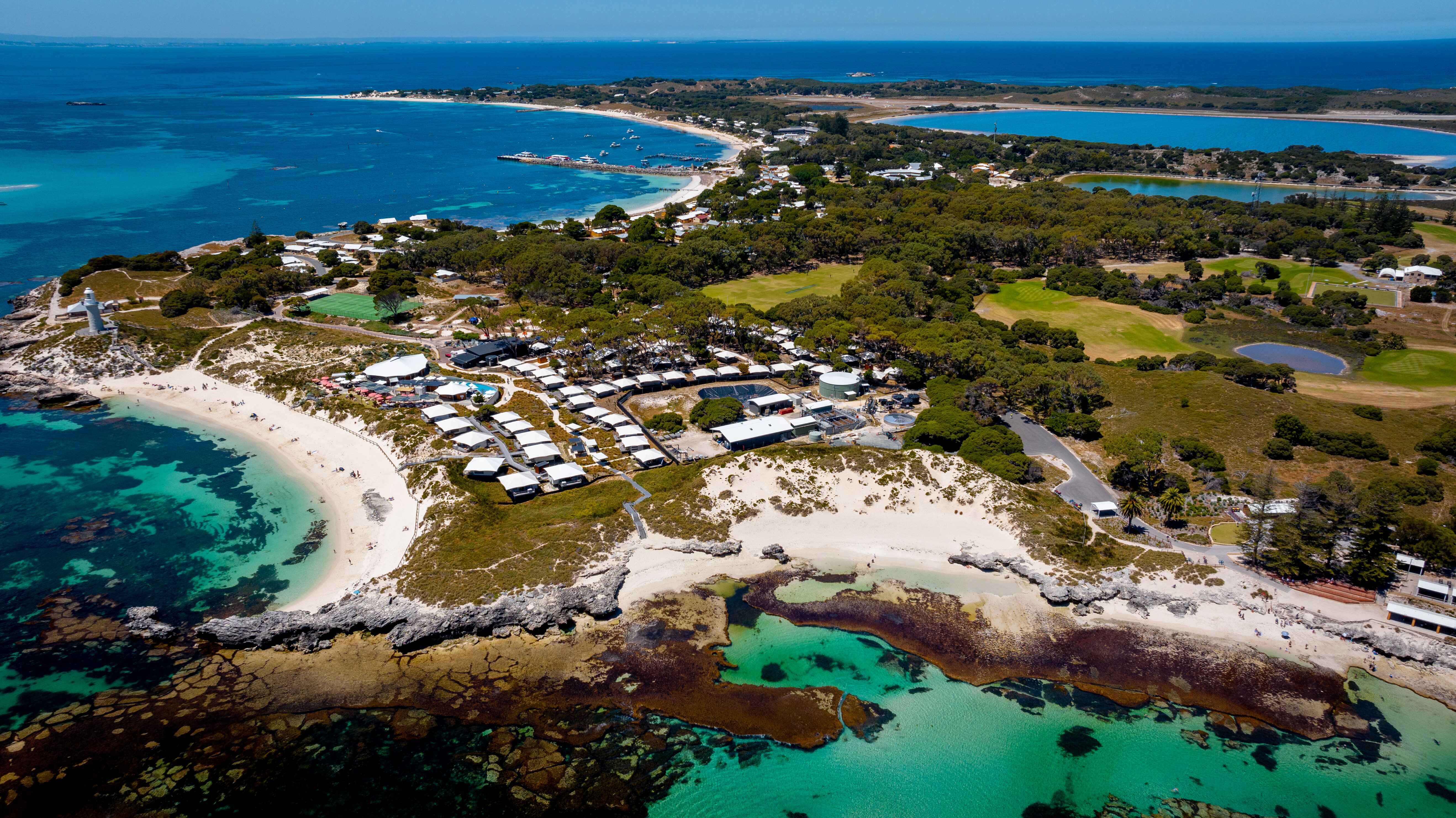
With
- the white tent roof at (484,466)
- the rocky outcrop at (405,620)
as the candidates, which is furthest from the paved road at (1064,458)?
the white tent roof at (484,466)

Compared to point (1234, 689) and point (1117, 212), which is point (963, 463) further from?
point (1117, 212)

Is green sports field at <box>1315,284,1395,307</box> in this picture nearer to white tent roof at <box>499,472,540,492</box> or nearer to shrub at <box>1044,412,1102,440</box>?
shrub at <box>1044,412,1102,440</box>

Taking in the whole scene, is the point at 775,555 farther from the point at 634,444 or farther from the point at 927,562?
the point at 634,444

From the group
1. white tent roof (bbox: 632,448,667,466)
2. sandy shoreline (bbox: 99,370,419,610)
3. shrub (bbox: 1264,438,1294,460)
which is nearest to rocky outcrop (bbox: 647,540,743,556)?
white tent roof (bbox: 632,448,667,466)

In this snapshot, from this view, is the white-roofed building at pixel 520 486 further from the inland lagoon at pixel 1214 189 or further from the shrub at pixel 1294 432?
the inland lagoon at pixel 1214 189

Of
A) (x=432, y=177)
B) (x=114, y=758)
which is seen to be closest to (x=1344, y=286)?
(x=114, y=758)

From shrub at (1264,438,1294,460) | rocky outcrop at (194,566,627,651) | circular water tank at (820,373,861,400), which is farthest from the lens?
circular water tank at (820,373,861,400)
